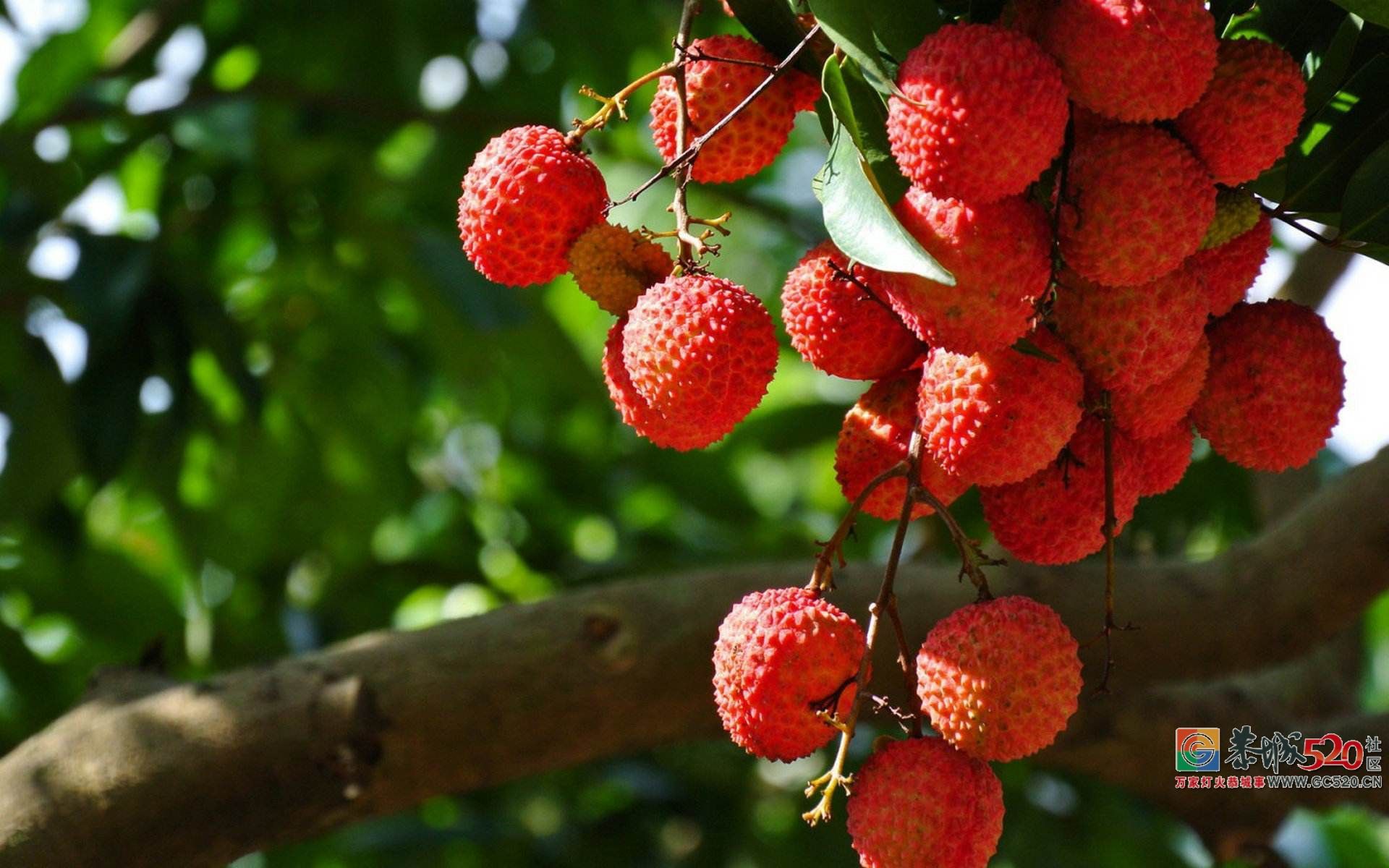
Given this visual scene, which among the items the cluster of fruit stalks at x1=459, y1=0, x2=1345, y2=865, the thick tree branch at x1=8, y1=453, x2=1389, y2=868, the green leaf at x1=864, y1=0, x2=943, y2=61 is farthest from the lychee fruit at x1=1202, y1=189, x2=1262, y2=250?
the thick tree branch at x1=8, y1=453, x2=1389, y2=868

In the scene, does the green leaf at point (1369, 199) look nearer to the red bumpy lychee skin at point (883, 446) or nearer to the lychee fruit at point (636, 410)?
the red bumpy lychee skin at point (883, 446)

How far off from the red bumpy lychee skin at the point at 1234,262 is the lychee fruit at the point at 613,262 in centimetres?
33

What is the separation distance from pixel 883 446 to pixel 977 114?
0.26 m

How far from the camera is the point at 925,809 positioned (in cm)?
72

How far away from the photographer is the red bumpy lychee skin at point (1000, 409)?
719 millimetres

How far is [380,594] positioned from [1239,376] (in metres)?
1.71

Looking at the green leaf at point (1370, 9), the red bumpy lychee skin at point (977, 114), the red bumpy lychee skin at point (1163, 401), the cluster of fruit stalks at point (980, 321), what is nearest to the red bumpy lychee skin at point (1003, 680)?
the cluster of fruit stalks at point (980, 321)

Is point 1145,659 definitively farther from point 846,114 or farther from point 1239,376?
point 846,114

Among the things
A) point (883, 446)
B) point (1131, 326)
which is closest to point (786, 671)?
point (883, 446)

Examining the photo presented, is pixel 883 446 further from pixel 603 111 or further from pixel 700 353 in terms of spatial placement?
pixel 603 111

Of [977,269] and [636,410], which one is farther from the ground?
[977,269]

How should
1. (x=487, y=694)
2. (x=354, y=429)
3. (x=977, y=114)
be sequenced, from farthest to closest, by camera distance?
(x=354, y=429)
(x=487, y=694)
(x=977, y=114)

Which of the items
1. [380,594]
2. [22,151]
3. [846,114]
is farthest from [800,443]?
[846,114]

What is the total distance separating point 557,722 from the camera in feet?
4.52
